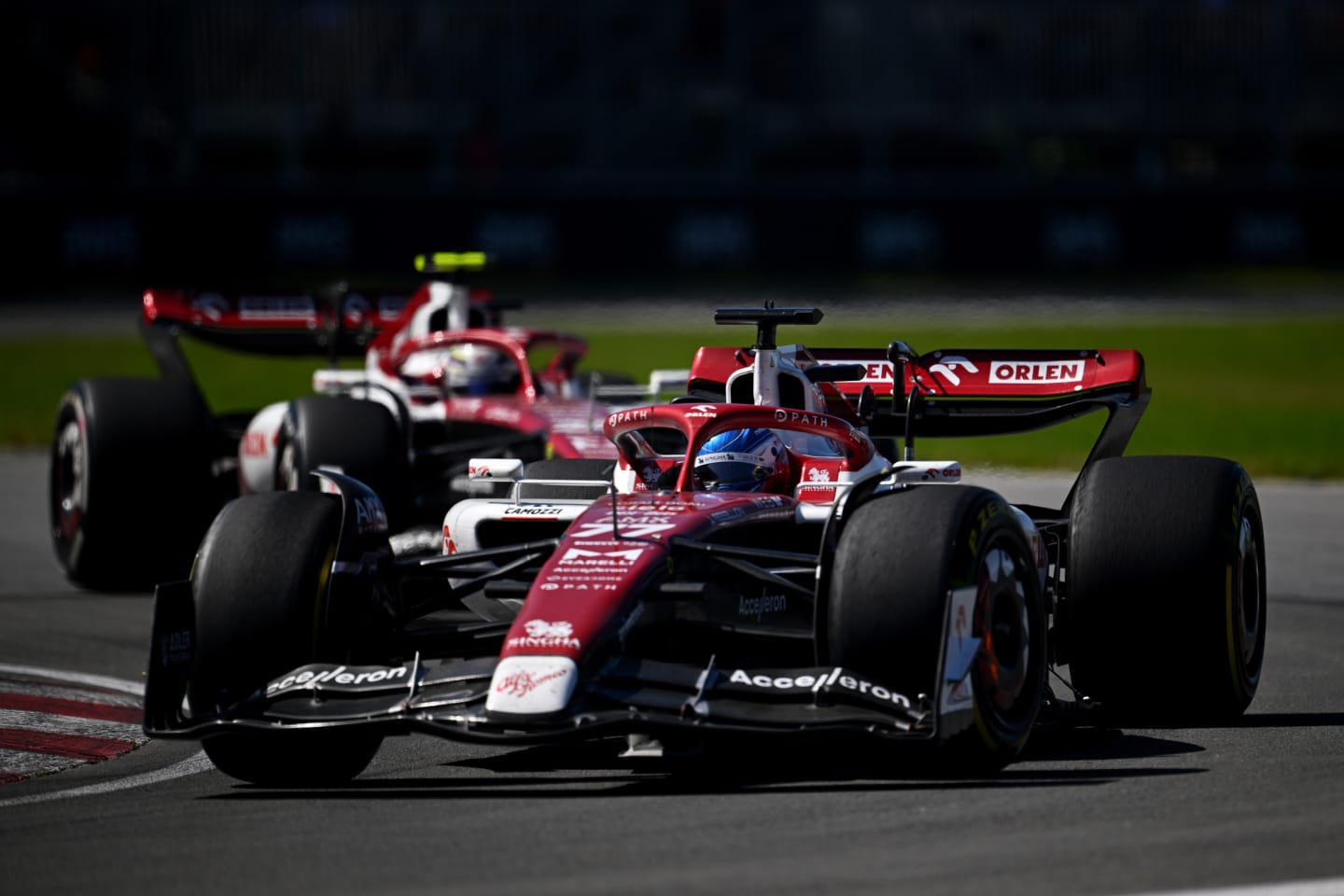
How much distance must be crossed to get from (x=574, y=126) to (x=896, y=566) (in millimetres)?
30655

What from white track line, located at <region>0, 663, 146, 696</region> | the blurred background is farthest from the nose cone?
the blurred background

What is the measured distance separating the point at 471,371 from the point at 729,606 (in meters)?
7.70

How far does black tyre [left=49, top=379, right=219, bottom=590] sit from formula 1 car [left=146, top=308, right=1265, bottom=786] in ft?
16.5

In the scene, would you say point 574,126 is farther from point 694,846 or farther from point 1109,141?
point 694,846

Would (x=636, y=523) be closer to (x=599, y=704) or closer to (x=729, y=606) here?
(x=729, y=606)

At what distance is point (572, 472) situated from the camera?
28.8 feet

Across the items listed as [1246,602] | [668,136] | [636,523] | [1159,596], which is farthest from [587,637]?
[668,136]

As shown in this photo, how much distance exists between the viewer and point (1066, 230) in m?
33.7

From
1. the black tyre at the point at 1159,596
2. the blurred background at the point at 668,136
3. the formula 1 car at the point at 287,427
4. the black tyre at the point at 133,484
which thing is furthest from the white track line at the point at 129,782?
the blurred background at the point at 668,136

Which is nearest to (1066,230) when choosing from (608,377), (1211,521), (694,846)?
(608,377)

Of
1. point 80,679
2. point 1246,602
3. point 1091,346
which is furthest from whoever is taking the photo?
point 1091,346

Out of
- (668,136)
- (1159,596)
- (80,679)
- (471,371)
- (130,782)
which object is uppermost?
(668,136)

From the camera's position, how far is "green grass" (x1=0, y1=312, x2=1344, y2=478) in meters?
21.7

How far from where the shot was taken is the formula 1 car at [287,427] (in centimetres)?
1284
